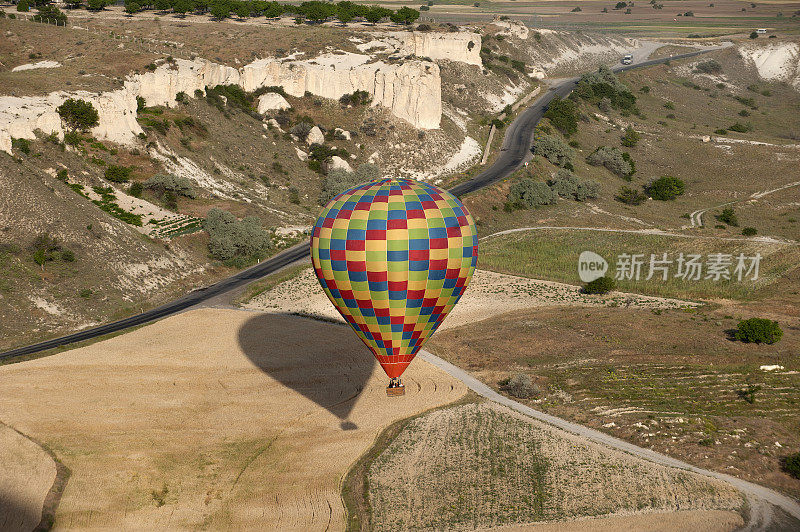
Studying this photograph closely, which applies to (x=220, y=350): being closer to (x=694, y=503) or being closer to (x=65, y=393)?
(x=65, y=393)

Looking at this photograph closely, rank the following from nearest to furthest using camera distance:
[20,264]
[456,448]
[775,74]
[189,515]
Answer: [189,515] < [456,448] < [20,264] < [775,74]

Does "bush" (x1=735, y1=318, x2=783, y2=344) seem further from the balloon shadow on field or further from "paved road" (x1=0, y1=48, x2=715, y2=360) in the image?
"paved road" (x1=0, y1=48, x2=715, y2=360)

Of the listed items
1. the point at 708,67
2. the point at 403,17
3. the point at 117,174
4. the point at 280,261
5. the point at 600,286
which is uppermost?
the point at 403,17

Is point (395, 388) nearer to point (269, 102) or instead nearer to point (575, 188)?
point (575, 188)

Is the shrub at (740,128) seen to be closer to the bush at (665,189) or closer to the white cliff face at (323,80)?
the bush at (665,189)

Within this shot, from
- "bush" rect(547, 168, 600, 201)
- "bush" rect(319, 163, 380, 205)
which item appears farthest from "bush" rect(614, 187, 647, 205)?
"bush" rect(319, 163, 380, 205)

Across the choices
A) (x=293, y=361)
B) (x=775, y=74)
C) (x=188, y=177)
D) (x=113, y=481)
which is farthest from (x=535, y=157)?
(x=775, y=74)

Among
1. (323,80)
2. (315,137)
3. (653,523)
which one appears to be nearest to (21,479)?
(653,523)
